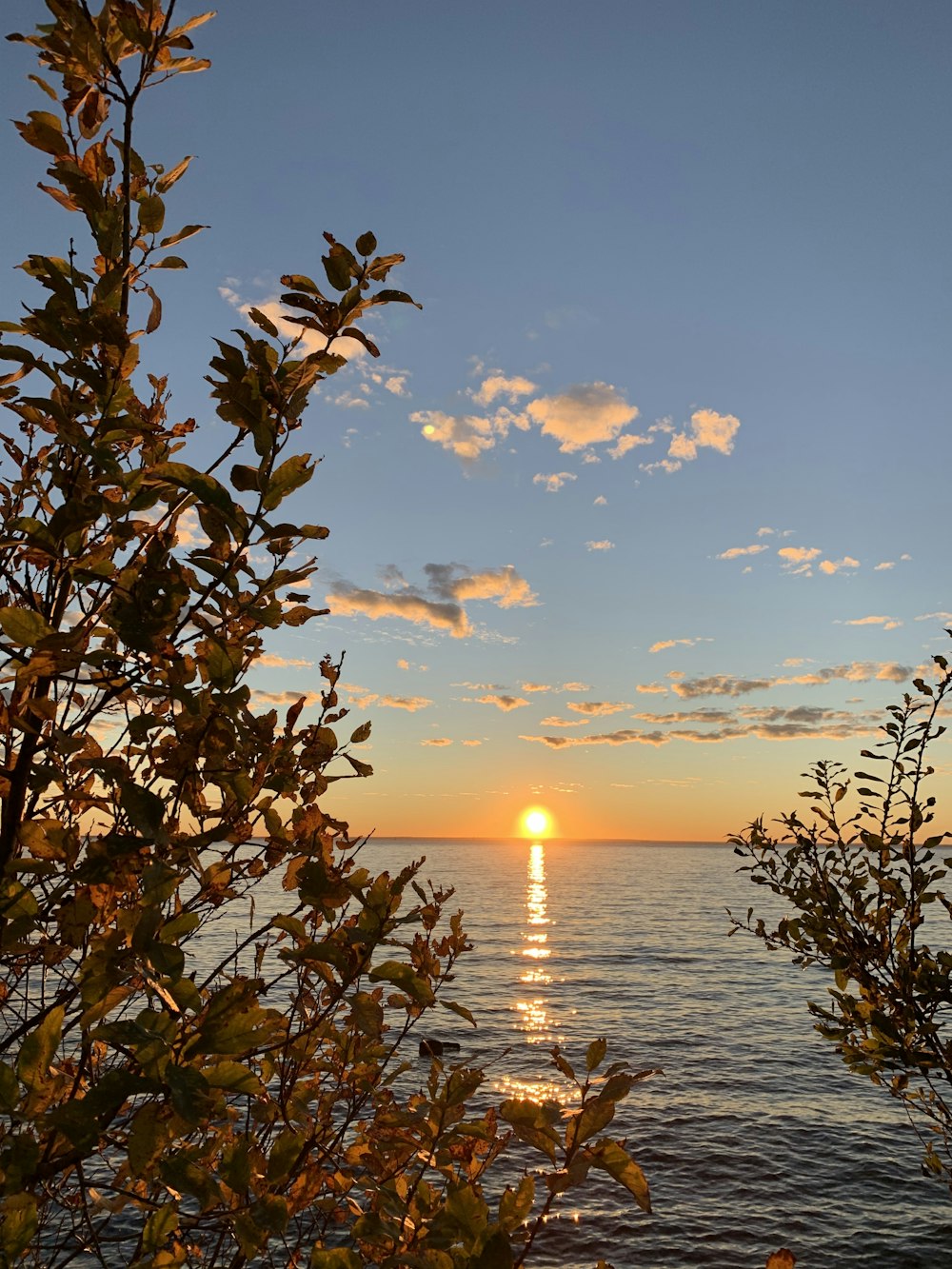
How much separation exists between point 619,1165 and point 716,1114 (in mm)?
22990

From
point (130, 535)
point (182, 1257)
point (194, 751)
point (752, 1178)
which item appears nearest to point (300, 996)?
point (182, 1257)

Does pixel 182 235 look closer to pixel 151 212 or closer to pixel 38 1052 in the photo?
pixel 151 212

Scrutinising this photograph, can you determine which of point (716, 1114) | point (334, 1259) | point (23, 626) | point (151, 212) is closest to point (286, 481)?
point (23, 626)

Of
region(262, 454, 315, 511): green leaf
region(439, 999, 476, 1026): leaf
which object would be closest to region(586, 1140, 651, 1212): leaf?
region(439, 999, 476, 1026): leaf

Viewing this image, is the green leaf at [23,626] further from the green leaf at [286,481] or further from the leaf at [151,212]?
the leaf at [151,212]

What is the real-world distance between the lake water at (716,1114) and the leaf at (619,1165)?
0.27 m

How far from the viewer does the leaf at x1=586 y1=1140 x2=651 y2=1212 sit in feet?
4.83

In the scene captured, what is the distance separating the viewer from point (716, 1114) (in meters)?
20.5

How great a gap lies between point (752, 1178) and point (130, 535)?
66.1 feet

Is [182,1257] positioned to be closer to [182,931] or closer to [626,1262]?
[182,931]

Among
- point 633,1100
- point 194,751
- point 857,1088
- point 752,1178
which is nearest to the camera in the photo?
point 194,751

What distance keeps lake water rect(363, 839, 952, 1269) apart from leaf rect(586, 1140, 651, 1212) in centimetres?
27

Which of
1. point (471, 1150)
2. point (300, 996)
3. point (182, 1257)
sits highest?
point (300, 996)

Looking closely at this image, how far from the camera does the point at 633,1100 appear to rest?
22.2m
